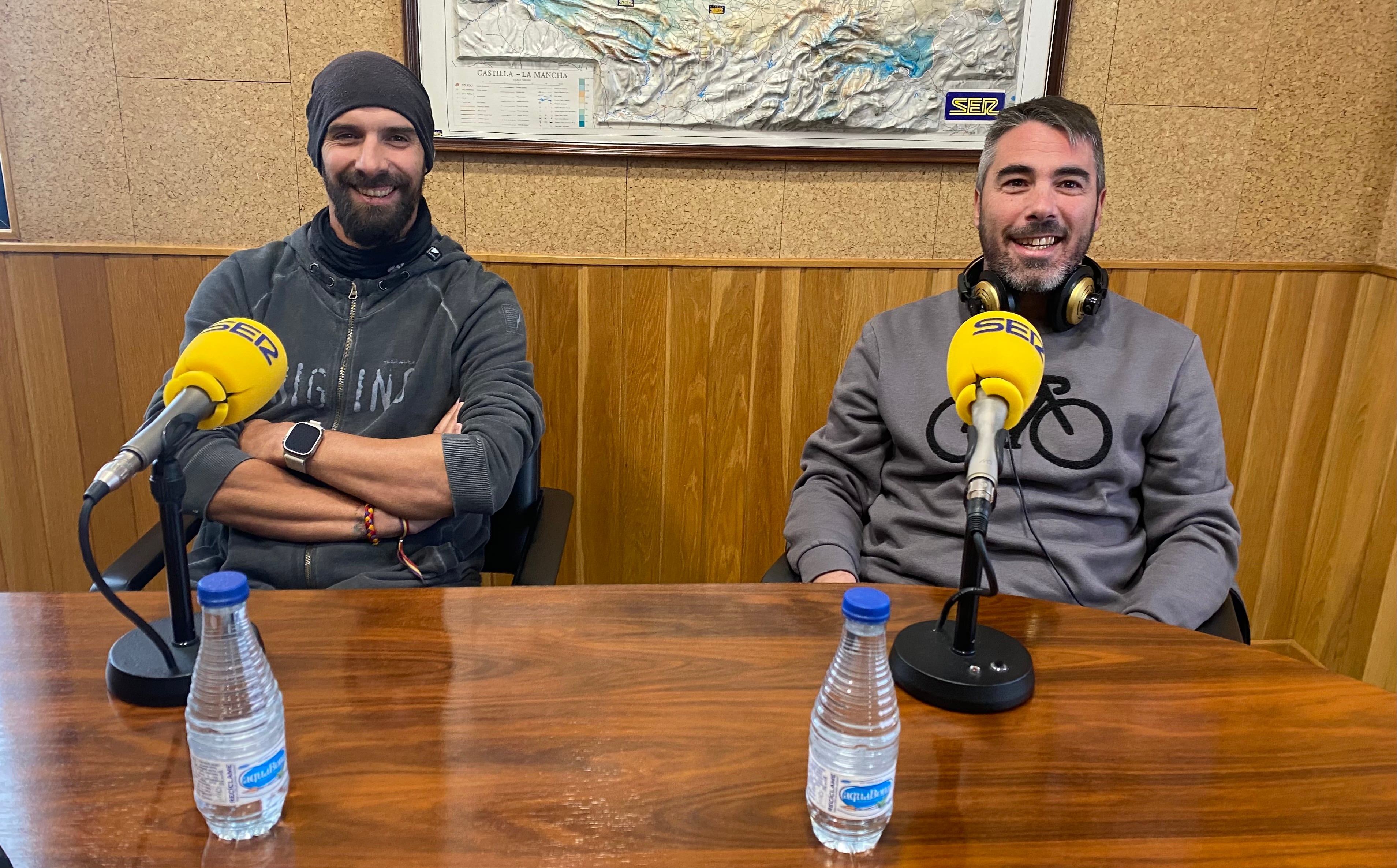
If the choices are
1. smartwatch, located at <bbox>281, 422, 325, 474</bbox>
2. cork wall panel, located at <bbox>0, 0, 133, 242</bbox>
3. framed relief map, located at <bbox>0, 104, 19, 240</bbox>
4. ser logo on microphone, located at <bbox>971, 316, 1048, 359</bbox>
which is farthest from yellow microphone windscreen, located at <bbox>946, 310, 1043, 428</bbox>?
framed relief map, located at <bbox>0, 104, 19, 240</bbox>

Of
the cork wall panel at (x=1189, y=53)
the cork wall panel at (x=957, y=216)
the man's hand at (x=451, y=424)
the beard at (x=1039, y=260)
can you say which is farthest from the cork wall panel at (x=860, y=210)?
the man's hand at (x=451, y=424)

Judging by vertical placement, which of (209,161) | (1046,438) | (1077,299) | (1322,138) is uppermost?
(1322,138)

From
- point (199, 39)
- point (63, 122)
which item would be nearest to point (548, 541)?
point (199, 39)

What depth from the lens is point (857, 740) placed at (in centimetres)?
81

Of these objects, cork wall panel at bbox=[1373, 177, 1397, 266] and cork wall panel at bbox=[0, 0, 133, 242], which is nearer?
cork wall panel at bbox=[0, 0, 133, 242]

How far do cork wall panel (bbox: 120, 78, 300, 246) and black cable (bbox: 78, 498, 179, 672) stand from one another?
144 cm

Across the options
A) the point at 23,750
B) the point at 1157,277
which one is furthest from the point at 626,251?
the point at 23,750

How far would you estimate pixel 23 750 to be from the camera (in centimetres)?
88

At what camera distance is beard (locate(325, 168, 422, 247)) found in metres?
1.79

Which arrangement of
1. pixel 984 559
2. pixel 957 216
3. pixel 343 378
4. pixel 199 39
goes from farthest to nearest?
1. pixel 957 216
2. pixel 199 39
3. pixel 343 378
4. pixel 984 559

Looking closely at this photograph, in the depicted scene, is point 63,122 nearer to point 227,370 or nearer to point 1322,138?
point 227,370

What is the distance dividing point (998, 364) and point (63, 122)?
2206 millimetres

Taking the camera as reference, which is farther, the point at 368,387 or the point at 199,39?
the point at 199,39

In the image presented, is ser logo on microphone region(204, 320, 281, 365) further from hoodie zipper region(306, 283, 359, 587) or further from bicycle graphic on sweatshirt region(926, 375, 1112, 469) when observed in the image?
bicycle graphic on sweatshirt region(926, 375, 1112, 469)
